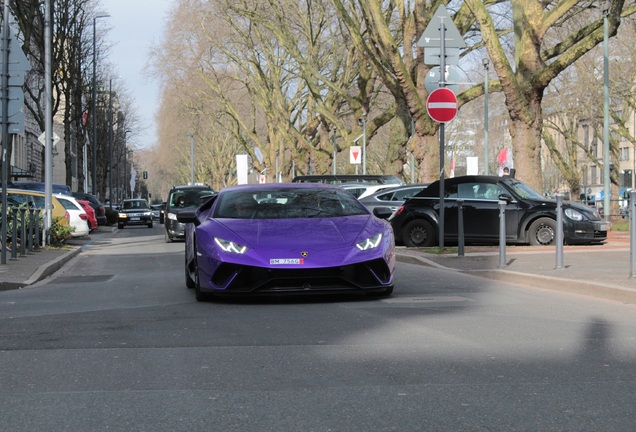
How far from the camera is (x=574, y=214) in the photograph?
1994 cm

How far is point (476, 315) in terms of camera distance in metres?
9.38

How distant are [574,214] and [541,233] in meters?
0.72

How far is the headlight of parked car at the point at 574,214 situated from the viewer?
19875mm

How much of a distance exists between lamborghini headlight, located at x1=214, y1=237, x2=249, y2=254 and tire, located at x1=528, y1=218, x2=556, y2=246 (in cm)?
1091

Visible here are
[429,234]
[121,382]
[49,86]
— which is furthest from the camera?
[49,86]

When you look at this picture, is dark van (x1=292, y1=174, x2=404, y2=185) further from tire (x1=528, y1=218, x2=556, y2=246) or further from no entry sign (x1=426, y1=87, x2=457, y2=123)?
no entry sign (x1=426, y1=87, x2=457, y2=123)

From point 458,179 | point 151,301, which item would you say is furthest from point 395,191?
point 151,301

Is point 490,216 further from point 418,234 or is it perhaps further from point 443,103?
point 443,103

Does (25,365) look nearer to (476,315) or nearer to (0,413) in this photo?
(0,413)

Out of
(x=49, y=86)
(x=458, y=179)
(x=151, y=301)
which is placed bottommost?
(x=151, y=301)

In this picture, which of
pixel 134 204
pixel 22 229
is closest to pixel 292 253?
pixel 22 229

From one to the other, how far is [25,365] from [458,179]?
1492 cm

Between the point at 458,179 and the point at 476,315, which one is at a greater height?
the point at 458,179

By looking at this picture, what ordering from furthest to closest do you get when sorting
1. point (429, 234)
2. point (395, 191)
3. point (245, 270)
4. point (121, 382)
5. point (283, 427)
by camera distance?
point (395, 191)
point (429, 234)
point (245, 270)
point (121, 382)
point (283, 427)
